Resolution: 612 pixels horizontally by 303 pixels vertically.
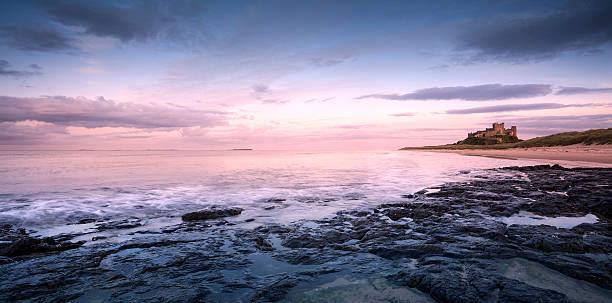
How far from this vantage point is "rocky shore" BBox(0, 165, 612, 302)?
12.6ft

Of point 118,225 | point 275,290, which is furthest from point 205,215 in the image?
point 275,290

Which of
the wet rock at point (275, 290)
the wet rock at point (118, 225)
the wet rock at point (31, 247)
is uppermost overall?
the wet rock at point (31, 247)

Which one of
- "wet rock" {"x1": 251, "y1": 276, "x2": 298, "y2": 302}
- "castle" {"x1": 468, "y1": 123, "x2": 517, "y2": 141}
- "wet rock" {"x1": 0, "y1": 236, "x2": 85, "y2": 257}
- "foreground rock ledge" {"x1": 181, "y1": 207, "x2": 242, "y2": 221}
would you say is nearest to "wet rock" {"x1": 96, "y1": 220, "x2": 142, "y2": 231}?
"foreground rock ledge" {"x1": 181, "y1": 207, "x2": 242, "y2": 221}

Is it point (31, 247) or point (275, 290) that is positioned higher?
point (31, 247)

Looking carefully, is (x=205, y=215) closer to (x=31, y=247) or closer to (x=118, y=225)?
(x=118, y=225)

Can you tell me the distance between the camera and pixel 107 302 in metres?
3.74

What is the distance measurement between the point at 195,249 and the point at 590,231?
8.04 m

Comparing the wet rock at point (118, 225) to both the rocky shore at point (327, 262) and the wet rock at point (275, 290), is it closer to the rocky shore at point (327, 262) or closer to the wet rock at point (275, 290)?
the rocky shore at point (327, 262)

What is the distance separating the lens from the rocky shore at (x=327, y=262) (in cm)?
385

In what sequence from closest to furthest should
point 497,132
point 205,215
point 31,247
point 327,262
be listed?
point 327,262, point 31,247, point 205,215, point 497,132

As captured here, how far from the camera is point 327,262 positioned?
16.5 ft

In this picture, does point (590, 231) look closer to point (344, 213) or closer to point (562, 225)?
point (562, 225)

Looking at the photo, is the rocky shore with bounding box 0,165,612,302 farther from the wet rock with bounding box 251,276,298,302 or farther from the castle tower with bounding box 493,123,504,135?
the castle tower with bounding box 493,123,504,135

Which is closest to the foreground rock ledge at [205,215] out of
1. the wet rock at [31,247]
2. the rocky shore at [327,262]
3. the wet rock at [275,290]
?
the rocky shore at [327,262]
